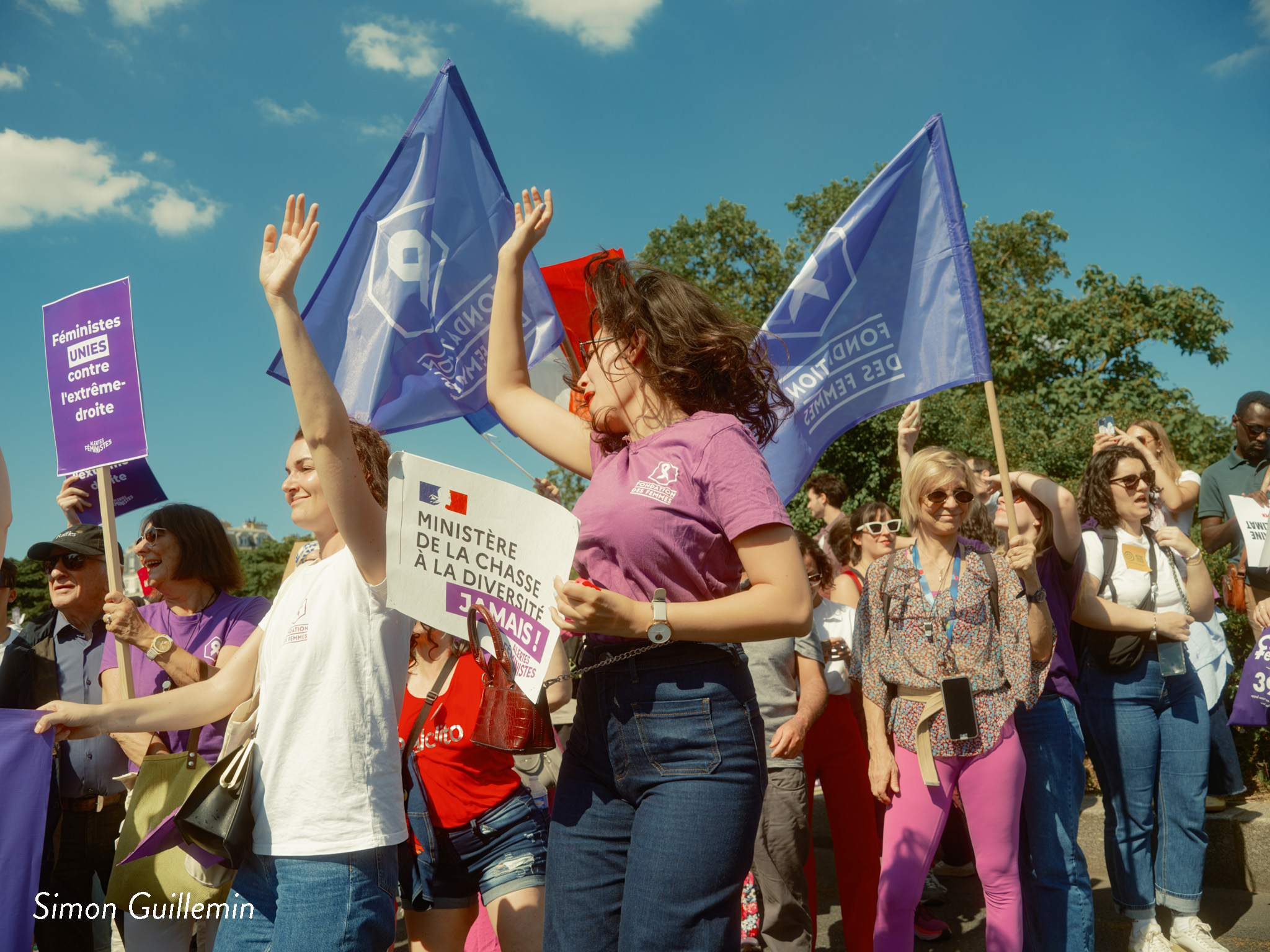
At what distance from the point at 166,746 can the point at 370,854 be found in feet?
5.25

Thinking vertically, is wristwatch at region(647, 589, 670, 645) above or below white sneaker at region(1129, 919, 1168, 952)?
above

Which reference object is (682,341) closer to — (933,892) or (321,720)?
(321,720)

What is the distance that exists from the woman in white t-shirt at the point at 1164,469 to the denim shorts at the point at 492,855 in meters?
3.04

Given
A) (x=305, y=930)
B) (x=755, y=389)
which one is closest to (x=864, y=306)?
(x=755, y=389)

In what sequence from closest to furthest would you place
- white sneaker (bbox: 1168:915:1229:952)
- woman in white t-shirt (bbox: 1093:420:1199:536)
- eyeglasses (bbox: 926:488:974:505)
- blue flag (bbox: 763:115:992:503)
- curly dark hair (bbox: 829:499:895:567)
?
eyeglasses (bbox: 926:488:974:505) → white sneaker (bbox: 1168:915:1229:952) → blue flag (bbox: 763:115:992:503) → woman in white t-shirt (bbox: 1093:420:1199:536) → curly dark hair (bbox: 829:499:895:567)

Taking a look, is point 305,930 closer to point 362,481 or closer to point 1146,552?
point 362,481

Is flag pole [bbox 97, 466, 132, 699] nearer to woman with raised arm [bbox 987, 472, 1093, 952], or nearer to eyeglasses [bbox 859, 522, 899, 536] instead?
woman with raised arm [bbox 987, 472, 1093, 952]

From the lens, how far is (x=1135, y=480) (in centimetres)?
415

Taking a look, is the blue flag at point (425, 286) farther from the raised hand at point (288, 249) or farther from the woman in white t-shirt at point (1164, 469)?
the woman in white t-shirt at point (1164, 469)

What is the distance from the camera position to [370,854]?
219cm

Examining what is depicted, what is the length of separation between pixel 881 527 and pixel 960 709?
2.03 metres

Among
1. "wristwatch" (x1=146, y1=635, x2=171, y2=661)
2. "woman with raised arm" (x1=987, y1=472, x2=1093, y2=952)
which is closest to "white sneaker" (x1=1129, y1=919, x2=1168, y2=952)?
"woman with raised arm" (x1=987, y1=472, x2=1093, y2=952)

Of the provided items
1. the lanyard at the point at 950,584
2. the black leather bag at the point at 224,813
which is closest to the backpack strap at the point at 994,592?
the lanyard at the point at 950,584

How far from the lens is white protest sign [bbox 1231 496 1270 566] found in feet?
15.5
